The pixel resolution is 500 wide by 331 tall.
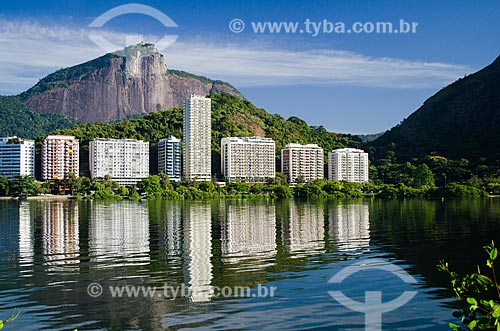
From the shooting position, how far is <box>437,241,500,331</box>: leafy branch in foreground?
3613 millimetres

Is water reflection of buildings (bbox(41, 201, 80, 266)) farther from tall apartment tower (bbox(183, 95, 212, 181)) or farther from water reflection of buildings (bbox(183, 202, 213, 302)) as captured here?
tall apartment tower (bbox(183, 95, 212, 181))

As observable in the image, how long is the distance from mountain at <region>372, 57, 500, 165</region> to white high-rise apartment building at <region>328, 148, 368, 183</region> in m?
9.97

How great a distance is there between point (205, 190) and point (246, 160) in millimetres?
21455

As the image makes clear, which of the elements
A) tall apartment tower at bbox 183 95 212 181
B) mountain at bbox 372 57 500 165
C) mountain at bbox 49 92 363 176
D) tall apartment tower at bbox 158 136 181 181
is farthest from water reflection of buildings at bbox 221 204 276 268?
mountain at bbox 49 92 363 176

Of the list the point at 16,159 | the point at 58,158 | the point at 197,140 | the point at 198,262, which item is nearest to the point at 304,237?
the point at 198,262

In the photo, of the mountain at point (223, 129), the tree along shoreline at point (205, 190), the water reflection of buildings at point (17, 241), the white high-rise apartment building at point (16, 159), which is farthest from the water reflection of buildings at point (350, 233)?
the white high-rise apartment building at point (16, 159)

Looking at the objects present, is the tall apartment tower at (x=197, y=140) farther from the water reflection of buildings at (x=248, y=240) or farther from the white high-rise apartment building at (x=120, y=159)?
the water reflection of buildings at (x=248, y=240)


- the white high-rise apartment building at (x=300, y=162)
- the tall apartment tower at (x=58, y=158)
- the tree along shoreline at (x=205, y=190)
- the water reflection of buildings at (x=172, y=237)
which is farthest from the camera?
the white high-rise apartment building at (x=300, y=162)

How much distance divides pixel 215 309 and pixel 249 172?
93.2 metres

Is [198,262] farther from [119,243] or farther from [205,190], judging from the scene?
[205,190]

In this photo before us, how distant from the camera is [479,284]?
409 centimetres

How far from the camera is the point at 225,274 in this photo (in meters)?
15.3

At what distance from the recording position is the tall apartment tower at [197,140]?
10175 centimetres

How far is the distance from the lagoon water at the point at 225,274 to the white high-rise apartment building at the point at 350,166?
82.2 metres
